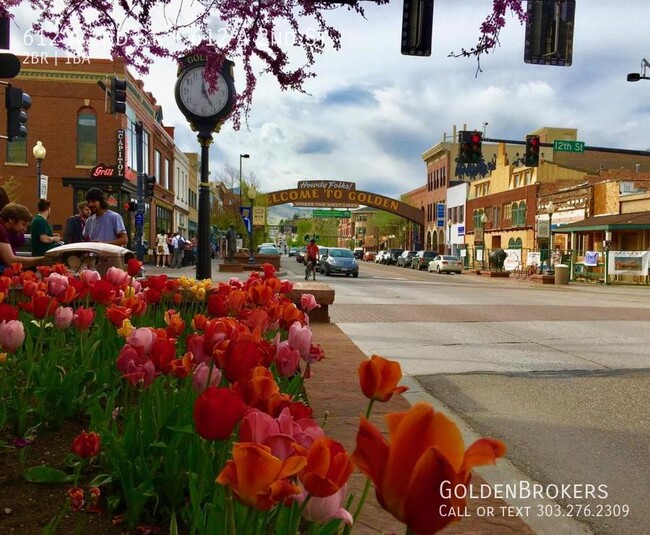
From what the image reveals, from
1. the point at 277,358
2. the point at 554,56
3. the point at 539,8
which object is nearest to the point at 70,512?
the point at 277,358

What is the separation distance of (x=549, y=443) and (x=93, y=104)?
33.1 meters

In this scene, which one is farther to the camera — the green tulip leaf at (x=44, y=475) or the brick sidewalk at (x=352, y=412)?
the green tulip leaf at (x=44, y=475)

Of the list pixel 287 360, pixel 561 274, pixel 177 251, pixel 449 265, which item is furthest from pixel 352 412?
pixel 449 265

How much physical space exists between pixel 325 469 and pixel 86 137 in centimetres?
3464

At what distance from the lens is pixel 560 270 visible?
2936 centimetres

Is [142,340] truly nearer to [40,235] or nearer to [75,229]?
[40,235]

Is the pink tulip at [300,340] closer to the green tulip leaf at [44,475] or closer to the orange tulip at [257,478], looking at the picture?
the green tulip leaf at [44,475]

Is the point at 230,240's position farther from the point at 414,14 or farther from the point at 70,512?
the point at 70,512

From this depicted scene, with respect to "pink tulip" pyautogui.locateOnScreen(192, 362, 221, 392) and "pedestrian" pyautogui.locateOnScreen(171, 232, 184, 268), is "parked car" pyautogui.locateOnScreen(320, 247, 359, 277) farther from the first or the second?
"pink tulip" pyautogui.locateOnScreen(192, 362, 221, 392)

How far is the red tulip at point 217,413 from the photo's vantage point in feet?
3.75

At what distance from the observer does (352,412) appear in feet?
11.2

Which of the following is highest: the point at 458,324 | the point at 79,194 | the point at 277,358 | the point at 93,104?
the point at 93,104

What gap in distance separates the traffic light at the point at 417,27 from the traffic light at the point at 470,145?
1544 centimetres

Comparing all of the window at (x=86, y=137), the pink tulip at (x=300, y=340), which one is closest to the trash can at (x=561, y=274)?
the window at (x=86, y=137)
